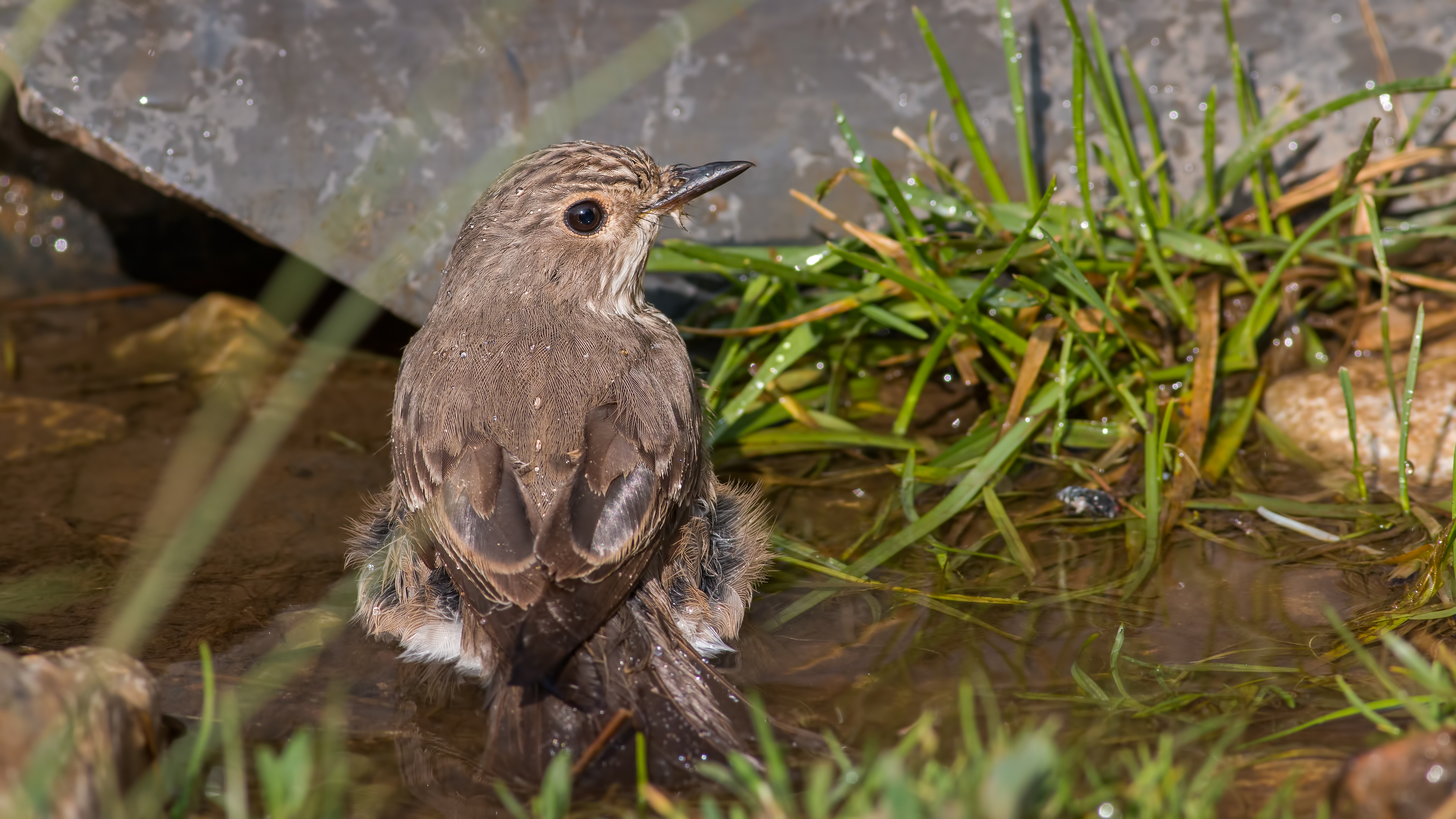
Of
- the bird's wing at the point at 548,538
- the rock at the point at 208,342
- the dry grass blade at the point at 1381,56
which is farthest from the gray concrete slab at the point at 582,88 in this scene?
the bird's wing at the point at 548,538

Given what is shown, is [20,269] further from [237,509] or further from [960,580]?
[960,580]

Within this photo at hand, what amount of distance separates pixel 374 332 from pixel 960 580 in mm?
3286

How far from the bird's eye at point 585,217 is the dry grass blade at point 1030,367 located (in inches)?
65.3

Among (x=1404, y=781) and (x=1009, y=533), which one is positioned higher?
(x=1404, y=781)

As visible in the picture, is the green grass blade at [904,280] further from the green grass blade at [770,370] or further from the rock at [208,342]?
the rock at [208,342]

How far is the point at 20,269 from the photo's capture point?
6555mm

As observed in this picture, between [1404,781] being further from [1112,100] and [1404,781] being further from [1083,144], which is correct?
[1112,100]

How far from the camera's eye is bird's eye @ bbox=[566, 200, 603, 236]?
4258 mm

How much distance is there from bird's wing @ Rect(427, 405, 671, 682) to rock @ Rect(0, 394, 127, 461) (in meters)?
2.31

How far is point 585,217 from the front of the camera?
427 centimetres

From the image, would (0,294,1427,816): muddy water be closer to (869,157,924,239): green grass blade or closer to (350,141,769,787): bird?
(350,141,769,787): bird

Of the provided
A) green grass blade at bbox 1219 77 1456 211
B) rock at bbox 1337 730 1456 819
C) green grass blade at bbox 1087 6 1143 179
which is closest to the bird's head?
green grass blade at bbox 1087 6 1143 179

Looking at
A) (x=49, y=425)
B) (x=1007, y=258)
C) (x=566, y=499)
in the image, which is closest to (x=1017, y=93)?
(x=1007, y=258)

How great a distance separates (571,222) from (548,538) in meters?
1.32
